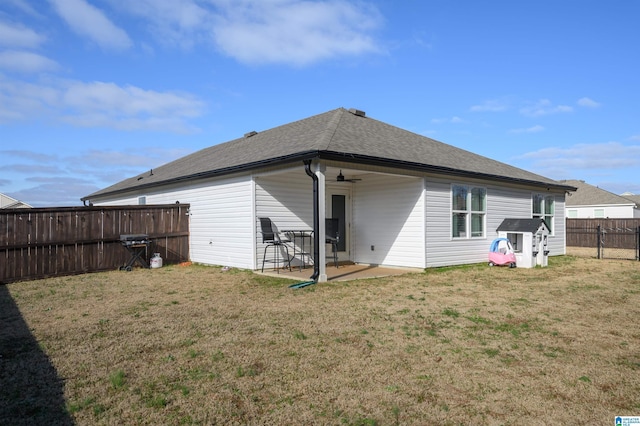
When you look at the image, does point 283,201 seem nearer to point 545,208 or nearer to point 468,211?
point 468,211

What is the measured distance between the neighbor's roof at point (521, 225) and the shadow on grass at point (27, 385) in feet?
37.9

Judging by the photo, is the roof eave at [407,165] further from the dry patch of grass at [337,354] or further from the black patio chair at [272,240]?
the dry patch of grass at [337,354]

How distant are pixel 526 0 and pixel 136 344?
11.0 m

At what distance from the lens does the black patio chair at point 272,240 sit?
9.87 meters

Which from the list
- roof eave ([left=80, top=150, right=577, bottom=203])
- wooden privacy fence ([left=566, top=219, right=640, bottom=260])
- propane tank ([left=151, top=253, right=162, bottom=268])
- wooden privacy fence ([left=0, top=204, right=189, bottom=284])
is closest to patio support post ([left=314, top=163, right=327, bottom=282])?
roof eave ([left=80, top=150, right=577, bottom=203])

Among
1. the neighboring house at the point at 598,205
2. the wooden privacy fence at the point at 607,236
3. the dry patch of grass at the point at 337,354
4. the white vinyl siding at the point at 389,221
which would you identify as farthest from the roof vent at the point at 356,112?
the neighboring house at the point at 598,205

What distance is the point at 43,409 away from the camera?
2.88 metres

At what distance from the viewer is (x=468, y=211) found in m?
11.7

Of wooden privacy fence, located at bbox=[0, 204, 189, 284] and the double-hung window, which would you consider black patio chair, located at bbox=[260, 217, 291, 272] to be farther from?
the double-hung window

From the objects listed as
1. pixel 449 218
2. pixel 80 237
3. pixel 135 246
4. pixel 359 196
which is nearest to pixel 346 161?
pixel 359 196

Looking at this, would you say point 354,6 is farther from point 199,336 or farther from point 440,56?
point 199,336

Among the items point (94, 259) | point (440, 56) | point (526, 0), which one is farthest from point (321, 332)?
point (440, 56)

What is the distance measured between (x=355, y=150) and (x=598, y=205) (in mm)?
30824

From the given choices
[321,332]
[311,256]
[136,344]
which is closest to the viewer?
[136,344]
